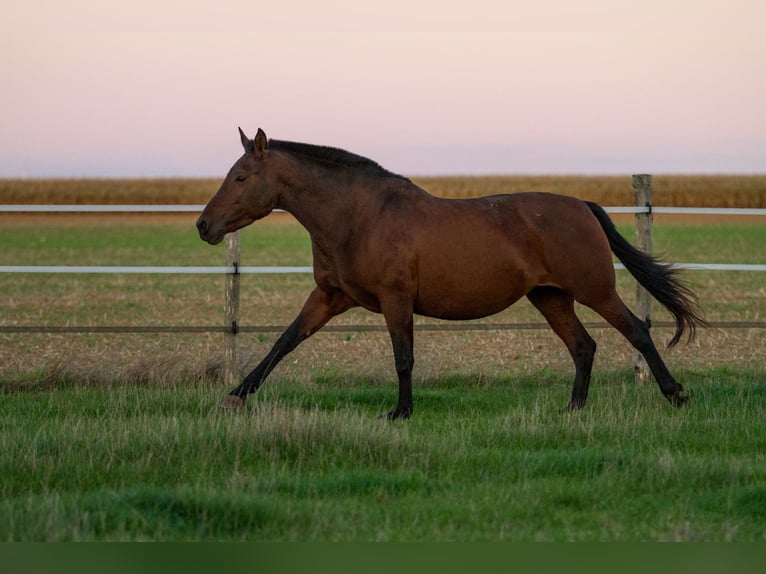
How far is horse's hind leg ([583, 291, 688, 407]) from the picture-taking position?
26.8 ft

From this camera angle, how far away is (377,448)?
20.7ft

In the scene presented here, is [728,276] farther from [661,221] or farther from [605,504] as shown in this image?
[661,221]

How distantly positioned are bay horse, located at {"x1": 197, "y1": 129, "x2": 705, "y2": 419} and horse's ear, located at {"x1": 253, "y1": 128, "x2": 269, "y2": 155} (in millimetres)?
11

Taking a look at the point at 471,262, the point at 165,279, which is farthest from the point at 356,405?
the point at 165,279

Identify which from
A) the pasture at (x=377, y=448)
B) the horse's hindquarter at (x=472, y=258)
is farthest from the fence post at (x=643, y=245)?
the horse's hindquarter at (x=472, y=258)

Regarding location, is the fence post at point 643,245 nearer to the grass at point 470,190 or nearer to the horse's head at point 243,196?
the horse's head at point 243,196

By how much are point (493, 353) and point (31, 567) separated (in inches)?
385

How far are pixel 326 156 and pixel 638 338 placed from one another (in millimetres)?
2790

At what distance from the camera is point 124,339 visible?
45.3ft

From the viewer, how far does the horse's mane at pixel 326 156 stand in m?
8.23

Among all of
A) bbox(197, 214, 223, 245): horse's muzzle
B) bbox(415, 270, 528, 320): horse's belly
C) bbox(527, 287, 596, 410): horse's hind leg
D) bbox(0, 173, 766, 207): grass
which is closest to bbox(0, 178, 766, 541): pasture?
bbox(527, 287, 596, 410): horse's hind leg

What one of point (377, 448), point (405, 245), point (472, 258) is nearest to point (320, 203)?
point (405, 245)

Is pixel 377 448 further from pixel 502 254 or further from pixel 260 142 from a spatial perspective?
pixel 260 142

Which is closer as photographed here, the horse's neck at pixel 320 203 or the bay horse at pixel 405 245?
the bay horse at pixel 405 245
